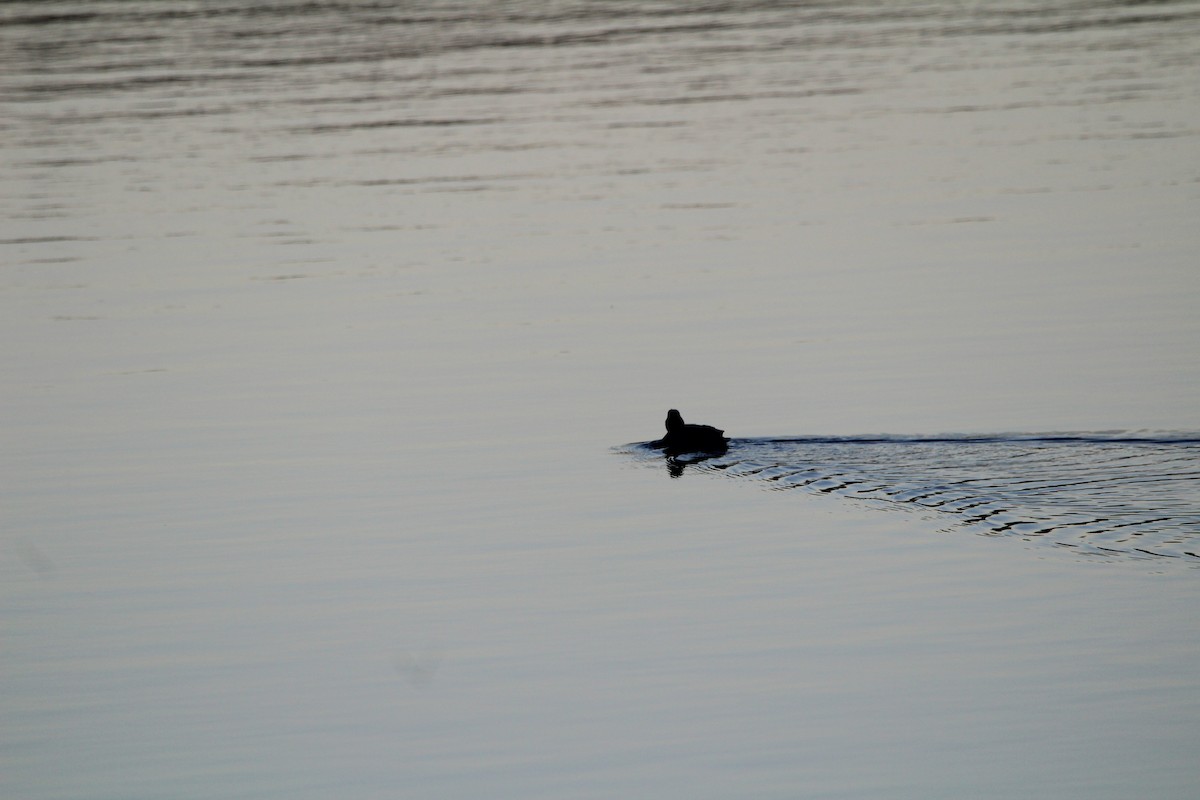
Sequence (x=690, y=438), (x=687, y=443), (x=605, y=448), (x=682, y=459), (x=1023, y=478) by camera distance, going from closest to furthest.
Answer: (x=1023, y=478), (x=690, y=438), (x=687, y=443), (x=682, y=459), (x=605, y=448)

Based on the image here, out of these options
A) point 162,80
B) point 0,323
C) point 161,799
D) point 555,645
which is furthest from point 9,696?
point 162,80

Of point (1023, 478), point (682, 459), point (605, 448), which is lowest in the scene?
point (1023, 478)

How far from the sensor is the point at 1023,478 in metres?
16.0

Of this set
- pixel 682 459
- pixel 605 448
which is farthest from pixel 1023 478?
pixel 605 448

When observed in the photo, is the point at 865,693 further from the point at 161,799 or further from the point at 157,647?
the point at 157,647

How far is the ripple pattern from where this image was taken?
1452 centimetres

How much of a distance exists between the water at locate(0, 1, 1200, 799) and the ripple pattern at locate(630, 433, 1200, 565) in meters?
0.07

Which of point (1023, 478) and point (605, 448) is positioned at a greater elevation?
point (605, 448)

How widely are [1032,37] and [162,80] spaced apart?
2513 cm

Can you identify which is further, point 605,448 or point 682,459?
point 605,448

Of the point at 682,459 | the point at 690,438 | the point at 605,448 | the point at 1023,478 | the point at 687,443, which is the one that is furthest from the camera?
the point at 605,448

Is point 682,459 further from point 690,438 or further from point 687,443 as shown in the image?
point 690,438

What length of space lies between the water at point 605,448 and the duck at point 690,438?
0.24m

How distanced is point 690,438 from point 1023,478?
11.6ft
